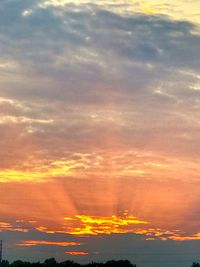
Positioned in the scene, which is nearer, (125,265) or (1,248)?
(1,248)

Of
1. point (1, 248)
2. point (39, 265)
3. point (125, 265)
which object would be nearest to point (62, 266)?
point (39, 265)

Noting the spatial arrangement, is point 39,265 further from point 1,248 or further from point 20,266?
point 1,248

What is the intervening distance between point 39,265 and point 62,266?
760 centimetres

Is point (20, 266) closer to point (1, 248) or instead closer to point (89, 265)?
point (89, 265)

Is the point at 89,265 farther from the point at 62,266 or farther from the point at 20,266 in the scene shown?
the point at 20,266

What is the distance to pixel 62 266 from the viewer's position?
199 meters

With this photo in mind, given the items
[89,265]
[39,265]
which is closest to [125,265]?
[89,265]

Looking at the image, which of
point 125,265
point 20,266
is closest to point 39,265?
point 20,266

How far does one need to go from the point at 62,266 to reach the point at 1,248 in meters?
80.0

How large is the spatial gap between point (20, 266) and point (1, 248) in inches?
3062

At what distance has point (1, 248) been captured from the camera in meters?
122

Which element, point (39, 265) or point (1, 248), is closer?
point (1, 248)

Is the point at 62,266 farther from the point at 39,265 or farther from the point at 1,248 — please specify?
the point at 1,248

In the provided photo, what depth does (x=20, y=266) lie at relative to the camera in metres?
197
